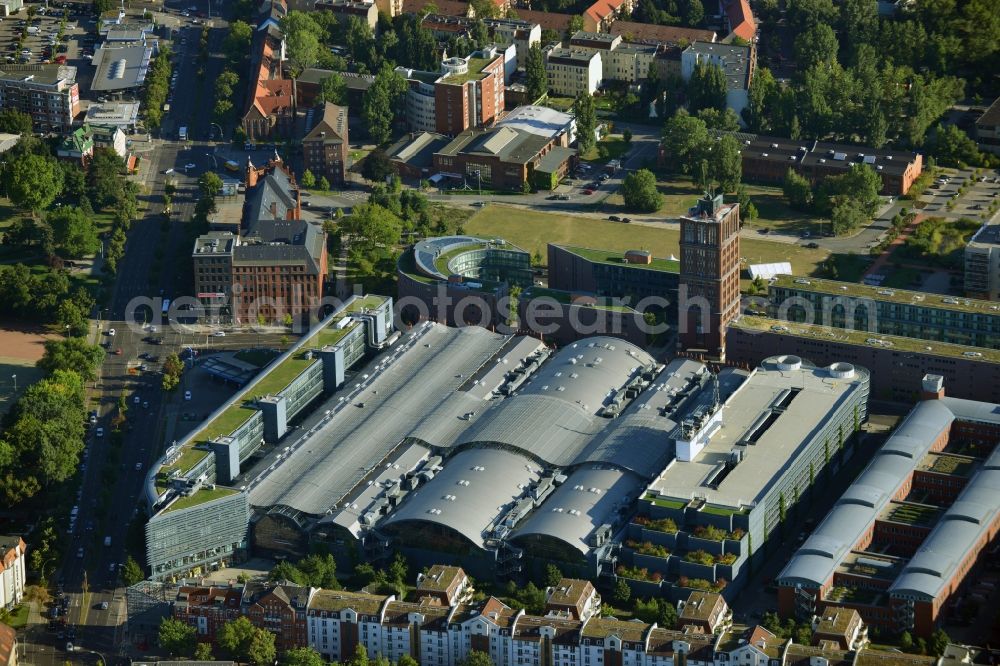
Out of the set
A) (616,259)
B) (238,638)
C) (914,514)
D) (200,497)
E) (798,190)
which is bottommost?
(238,638)

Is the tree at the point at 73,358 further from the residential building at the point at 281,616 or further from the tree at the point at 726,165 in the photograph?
the tree at the point at 726,165

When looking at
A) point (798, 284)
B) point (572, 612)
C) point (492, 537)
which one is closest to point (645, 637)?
point (572, 612)

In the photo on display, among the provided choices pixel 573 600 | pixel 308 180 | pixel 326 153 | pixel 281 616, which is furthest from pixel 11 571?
pixel 326 153

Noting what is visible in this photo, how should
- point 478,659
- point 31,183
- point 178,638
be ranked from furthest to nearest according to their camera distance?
point 31,183
point 178,638
point 478,659

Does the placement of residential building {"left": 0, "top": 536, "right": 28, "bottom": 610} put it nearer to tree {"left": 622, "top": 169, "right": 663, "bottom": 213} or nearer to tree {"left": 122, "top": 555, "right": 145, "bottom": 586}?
tree {"left": 122, "top": 555, "right": 145, "bottom": 586}

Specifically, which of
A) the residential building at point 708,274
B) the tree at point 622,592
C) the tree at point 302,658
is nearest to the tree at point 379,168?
the residential building at point 708,274

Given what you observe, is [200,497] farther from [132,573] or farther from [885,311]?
[885,311]
